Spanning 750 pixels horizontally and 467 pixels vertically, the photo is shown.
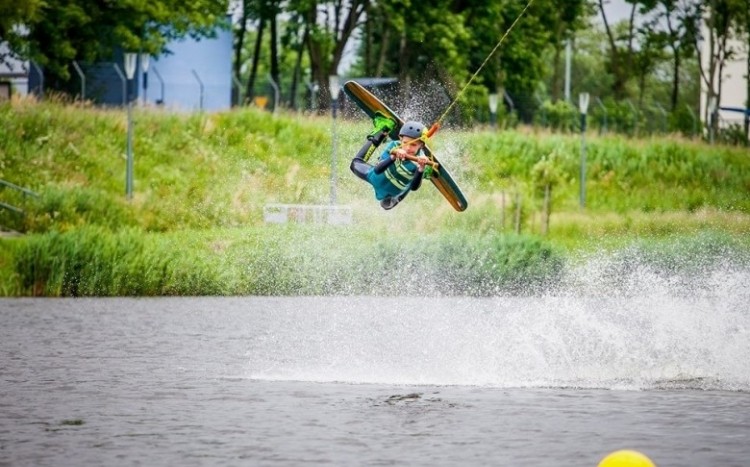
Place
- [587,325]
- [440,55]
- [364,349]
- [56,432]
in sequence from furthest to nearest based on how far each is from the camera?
[440,55]
[587,325]
[364,349]
[56,432]

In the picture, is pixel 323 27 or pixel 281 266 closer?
pixel 281 266

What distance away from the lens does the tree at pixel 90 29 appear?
182 ft

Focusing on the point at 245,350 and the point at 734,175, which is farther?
the point at 734,175

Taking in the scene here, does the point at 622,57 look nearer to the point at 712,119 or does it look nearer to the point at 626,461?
the point at 712,119

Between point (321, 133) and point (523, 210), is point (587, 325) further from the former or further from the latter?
point (321, 133)

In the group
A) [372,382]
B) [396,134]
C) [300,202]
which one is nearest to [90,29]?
[300,202]

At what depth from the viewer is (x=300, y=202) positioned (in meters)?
48.7

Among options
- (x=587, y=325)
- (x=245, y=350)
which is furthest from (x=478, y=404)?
(x=587, y=325)

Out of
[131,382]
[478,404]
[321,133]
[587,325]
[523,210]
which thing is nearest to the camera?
[478,404]

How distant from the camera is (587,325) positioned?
3031cm

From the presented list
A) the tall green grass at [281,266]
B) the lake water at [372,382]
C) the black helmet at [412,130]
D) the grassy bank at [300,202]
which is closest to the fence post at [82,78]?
the grassy bank at [300,202]

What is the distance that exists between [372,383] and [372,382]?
9 centimetres

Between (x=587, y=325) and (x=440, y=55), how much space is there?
35401 mm

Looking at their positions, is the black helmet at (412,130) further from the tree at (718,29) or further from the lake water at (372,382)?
the tree at (718,29)
